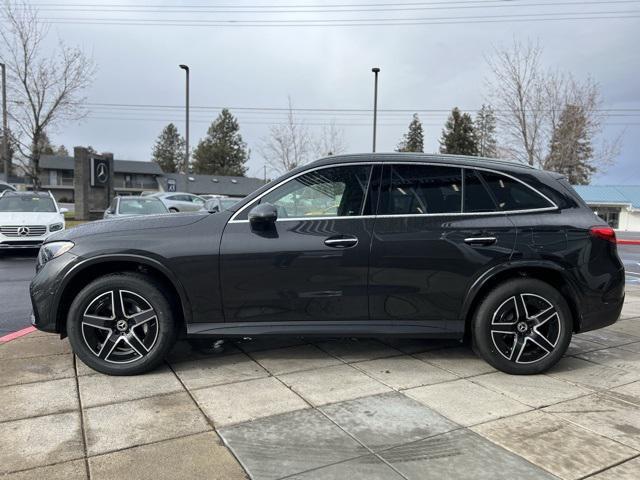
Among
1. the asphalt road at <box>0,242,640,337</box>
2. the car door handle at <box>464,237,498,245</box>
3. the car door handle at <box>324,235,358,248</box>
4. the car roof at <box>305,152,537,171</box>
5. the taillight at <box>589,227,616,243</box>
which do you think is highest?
the car roof at <box>305,152,537,171</box>

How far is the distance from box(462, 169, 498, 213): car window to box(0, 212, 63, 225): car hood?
443 inches

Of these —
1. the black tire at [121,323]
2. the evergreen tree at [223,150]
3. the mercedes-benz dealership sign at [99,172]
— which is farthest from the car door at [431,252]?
the evergreen tree at [223,150]

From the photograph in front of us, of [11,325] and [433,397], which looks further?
[11,325]

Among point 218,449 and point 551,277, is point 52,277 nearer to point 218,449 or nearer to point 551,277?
point 218,449

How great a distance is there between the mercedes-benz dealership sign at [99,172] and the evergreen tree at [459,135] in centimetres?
5060

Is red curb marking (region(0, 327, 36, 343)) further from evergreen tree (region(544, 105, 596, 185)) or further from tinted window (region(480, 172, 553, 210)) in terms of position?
evergreen tree (region(544, 105, 596, 185))

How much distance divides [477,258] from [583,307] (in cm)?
98

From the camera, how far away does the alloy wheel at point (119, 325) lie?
13.2ft

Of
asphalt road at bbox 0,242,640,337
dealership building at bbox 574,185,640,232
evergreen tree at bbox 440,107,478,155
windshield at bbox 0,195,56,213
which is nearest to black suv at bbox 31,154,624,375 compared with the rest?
asphalt road at bbox 0,242,640,337

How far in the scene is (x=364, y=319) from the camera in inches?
162

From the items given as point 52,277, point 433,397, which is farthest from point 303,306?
point 52,277

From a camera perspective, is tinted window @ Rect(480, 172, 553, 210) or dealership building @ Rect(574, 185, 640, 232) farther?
dealership building @ Rect(574, 185, 640, 232)

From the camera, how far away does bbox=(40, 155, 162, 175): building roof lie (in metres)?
67.2

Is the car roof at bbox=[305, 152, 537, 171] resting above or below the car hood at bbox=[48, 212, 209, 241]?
above
